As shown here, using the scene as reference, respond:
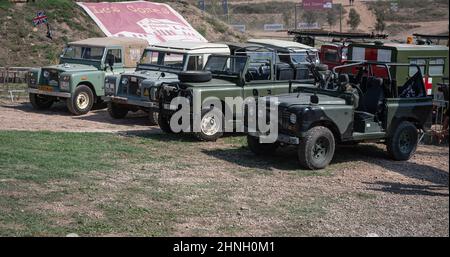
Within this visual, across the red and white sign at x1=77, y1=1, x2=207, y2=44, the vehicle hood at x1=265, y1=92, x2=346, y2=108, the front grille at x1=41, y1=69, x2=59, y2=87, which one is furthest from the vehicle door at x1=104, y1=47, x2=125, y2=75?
the red and white sign at x1=77, y1=1, x2=207, y2=44

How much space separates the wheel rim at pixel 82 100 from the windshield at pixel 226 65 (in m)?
3.79

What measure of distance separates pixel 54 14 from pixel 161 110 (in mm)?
15981

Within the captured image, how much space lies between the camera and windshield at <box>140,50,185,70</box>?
44.9 feet

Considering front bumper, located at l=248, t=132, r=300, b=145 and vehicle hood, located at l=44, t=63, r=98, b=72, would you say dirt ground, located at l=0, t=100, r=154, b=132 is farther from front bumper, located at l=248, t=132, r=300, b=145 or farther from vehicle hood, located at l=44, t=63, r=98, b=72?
front bumper, located at l=248, t=132, r=300, b=145

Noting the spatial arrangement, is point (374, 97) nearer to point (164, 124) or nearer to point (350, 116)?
point (350, 116)

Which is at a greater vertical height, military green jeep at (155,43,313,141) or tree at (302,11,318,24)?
tree at (302,11,318,24)

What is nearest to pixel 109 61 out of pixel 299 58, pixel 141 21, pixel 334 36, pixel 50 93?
pixel 50 93

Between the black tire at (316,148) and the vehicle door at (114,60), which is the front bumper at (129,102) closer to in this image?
the vehicle door at (114,60)

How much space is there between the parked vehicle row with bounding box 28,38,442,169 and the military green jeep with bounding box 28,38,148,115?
0.03m

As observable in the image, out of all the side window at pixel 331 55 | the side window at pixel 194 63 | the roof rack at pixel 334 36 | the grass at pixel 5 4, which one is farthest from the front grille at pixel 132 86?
the grass at pixel 5 4

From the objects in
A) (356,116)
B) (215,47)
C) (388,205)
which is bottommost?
(388,205)
